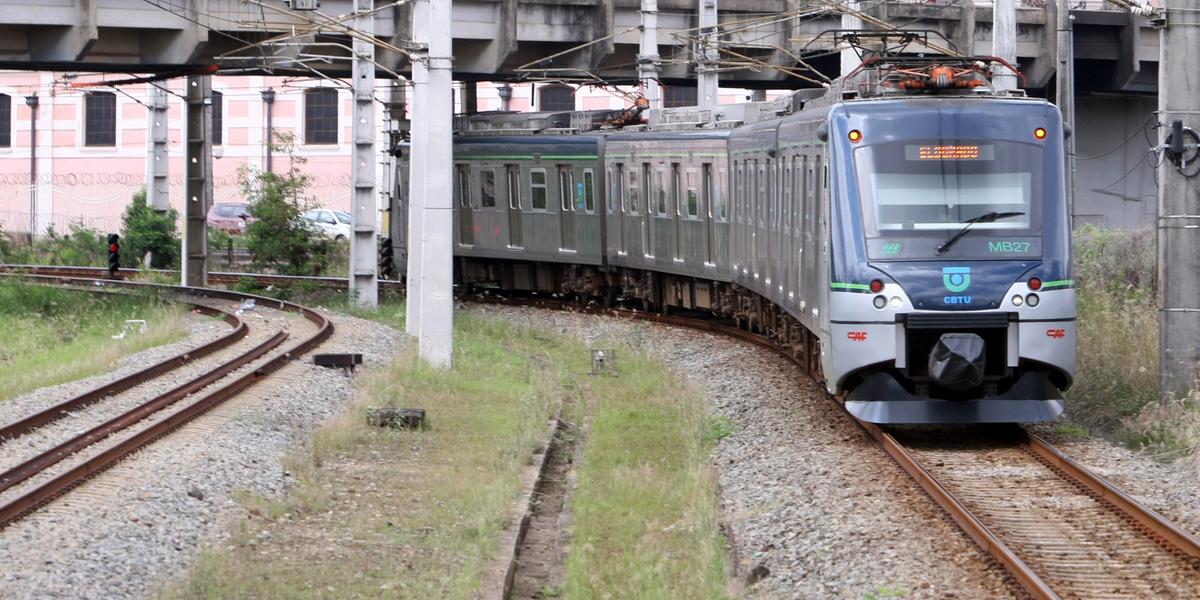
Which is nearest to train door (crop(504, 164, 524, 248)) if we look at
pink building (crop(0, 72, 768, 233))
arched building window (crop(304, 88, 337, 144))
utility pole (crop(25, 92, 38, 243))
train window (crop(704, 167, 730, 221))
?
train window (crop(704, 167, 730, 221))

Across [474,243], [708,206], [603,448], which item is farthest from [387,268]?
[603,448]

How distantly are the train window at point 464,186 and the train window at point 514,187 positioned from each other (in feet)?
4.90

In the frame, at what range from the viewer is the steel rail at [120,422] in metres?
12.2

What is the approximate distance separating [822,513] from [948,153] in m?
3.61

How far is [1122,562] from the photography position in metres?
9.66

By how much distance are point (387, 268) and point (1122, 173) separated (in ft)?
58.0

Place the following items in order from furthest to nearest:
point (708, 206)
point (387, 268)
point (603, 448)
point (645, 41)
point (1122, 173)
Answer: point (1122, 173) → point (387, 268) → point (645, 41) → point (708, 206) → point (603, 448)

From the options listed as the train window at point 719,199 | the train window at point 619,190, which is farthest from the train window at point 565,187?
the train window at point 719,199

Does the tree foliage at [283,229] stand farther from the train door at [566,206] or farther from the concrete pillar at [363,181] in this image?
the train door at [566,206]

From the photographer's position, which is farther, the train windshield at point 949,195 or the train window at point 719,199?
the train window at point 719,199

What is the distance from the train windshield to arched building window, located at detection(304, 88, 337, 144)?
4444cm

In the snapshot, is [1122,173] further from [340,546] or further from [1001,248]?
[340,546]

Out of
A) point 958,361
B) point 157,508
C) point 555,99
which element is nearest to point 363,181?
point 958,361

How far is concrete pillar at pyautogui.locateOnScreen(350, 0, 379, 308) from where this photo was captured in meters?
28.1
